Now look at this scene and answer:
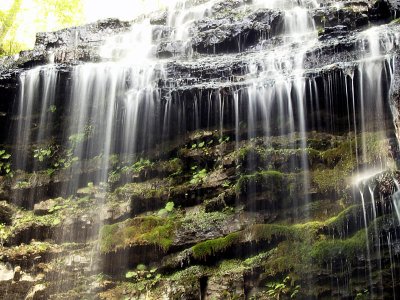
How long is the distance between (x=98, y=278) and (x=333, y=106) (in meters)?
6.90

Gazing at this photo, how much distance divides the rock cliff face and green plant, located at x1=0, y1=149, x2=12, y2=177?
46 millimetres

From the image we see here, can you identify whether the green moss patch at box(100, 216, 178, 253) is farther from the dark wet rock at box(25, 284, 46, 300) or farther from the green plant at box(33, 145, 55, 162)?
the green plant at box(33, 145, 55, 162)

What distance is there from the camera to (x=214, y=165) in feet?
36.9

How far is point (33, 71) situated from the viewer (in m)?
12.8

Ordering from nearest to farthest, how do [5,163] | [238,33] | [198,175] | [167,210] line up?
Result: [167,210] < [198,175] < [5,163] < [238,33]

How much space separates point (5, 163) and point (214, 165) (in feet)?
21.1

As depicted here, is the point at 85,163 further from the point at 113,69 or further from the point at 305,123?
the point at 305,123

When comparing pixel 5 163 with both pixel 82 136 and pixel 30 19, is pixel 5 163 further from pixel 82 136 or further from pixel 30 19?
pixel 30 19

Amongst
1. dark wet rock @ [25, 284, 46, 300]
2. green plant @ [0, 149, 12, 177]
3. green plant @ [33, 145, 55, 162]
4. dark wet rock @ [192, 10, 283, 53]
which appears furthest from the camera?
dark wet rock @ [192, 10, 283, 53]

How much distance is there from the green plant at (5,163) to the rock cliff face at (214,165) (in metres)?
0.05

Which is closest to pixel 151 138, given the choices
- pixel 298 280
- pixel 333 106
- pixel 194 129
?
pixel 194 129

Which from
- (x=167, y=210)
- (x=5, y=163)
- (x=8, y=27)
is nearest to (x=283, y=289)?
(x=167, y=210)

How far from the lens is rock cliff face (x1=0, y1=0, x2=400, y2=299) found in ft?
27.2

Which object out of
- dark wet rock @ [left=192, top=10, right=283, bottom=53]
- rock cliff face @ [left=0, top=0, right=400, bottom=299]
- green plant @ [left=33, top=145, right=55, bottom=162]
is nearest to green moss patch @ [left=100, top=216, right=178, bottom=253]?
rock cliff face @ [left=0, top=0, right=400, bottom=299]
